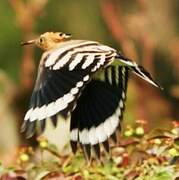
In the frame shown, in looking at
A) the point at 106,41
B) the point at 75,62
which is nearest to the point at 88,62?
the point at 75,62

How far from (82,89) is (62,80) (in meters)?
0.06

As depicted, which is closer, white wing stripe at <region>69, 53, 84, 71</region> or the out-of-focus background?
white wing stripe at <region>69, 53, 84, 71</region>

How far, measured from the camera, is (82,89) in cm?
239

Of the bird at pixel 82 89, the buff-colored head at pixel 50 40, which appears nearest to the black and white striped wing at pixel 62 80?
the bird at pixel 82 89

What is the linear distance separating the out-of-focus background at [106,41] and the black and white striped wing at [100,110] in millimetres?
2368

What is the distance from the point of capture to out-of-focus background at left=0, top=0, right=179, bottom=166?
561 cm

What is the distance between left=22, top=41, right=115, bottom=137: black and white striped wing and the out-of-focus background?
8.66ft

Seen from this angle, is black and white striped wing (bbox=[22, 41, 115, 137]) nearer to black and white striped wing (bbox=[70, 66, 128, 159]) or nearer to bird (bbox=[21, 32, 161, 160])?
bird (bbox=[21, 32, 161, 160])

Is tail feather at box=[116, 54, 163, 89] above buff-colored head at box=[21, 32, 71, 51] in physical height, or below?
below

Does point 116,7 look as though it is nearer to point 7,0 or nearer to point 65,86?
point 7,0

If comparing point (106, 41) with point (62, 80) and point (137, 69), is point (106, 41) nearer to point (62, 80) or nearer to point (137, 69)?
point (137, 69)

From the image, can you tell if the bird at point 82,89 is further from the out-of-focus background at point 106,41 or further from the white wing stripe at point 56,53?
the out-of-focus background at point 106,41

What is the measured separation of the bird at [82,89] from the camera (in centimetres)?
235

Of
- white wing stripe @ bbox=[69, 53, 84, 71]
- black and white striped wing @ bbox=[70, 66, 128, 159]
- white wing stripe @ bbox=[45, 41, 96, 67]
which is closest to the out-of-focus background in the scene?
black and white striped wing @ bbox=[70, 66, 128, 159]
